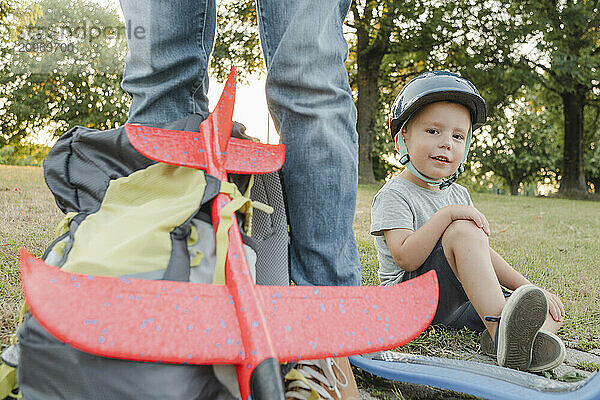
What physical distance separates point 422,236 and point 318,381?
0.70 meters

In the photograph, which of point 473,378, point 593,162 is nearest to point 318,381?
point 473,378

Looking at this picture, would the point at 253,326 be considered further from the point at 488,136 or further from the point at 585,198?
the point at 488,136

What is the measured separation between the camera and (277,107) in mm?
1451

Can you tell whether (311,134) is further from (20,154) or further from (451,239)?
(20,154)

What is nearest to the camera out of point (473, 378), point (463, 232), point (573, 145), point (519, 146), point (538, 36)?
point (473, 378)

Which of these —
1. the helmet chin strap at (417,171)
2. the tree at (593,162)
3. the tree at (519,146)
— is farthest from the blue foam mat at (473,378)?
the tree at (519,146)

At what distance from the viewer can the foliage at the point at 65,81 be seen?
1691 cm

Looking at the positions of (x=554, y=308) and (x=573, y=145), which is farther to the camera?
(x=573, y=145)

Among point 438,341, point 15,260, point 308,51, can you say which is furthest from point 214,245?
point 15,260

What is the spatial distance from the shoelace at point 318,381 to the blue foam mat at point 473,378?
16 cm

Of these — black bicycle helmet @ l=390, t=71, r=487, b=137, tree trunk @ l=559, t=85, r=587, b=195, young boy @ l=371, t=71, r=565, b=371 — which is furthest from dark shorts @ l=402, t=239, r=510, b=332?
tree trunk @ l=559, t=85, r=587, b=195

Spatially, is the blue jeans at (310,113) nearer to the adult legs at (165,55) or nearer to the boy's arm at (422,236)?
the adult legs at (165,55)

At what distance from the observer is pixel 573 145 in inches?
513

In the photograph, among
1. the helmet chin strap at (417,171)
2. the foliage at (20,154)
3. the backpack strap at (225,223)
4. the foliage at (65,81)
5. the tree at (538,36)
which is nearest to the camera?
the backpack strap at (225,223)
